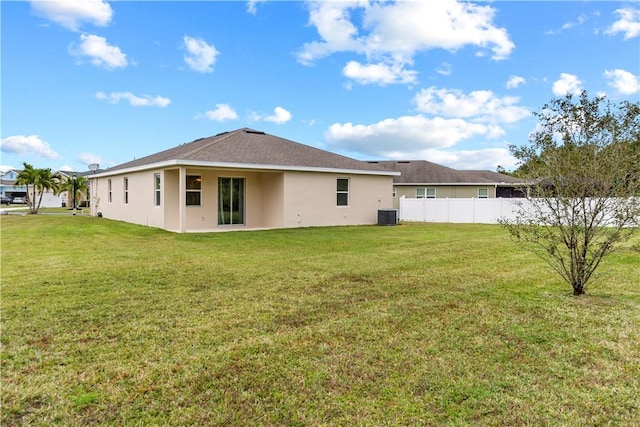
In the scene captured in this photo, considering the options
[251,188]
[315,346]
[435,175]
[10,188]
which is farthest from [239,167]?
[10,188]

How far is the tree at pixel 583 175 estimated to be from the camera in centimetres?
509

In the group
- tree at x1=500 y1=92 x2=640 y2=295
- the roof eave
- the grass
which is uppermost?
the roof eave

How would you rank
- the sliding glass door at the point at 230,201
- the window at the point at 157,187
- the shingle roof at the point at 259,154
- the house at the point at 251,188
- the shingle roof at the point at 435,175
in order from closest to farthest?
the shingle roof at the point at 259,154
the house at the point at 251,188
the window at the point at 157,187
the sliding glass door at the point at 230,201
the shingle roof at the point at 435,175

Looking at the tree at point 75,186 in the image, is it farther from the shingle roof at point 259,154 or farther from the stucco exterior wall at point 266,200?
the shingle roof at point 259,154

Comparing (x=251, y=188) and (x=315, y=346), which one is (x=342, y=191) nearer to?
(x=251, y=188)

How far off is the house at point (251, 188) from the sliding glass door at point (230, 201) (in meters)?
0.04

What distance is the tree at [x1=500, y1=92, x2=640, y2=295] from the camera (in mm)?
5090

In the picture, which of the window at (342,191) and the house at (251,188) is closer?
the house at (251,188)

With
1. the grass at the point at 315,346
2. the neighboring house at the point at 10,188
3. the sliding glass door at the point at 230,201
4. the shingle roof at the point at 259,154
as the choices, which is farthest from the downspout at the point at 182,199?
the neighboring house at the point at 10,188

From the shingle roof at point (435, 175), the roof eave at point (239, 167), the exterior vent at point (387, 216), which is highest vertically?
the shingle roof at point (435, 175)

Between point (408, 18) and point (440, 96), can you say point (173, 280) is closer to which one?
point (408, 18)

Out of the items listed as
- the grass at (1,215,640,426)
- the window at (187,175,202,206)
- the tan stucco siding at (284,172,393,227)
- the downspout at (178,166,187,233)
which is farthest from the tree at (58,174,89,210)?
the grass at (1,215,640,426)

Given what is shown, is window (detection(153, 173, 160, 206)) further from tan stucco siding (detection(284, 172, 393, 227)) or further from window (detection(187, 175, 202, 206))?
tan stucco siding (detection(284, 172, 393, 227))

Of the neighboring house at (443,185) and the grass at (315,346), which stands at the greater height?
the neighboring house at (443,185)
